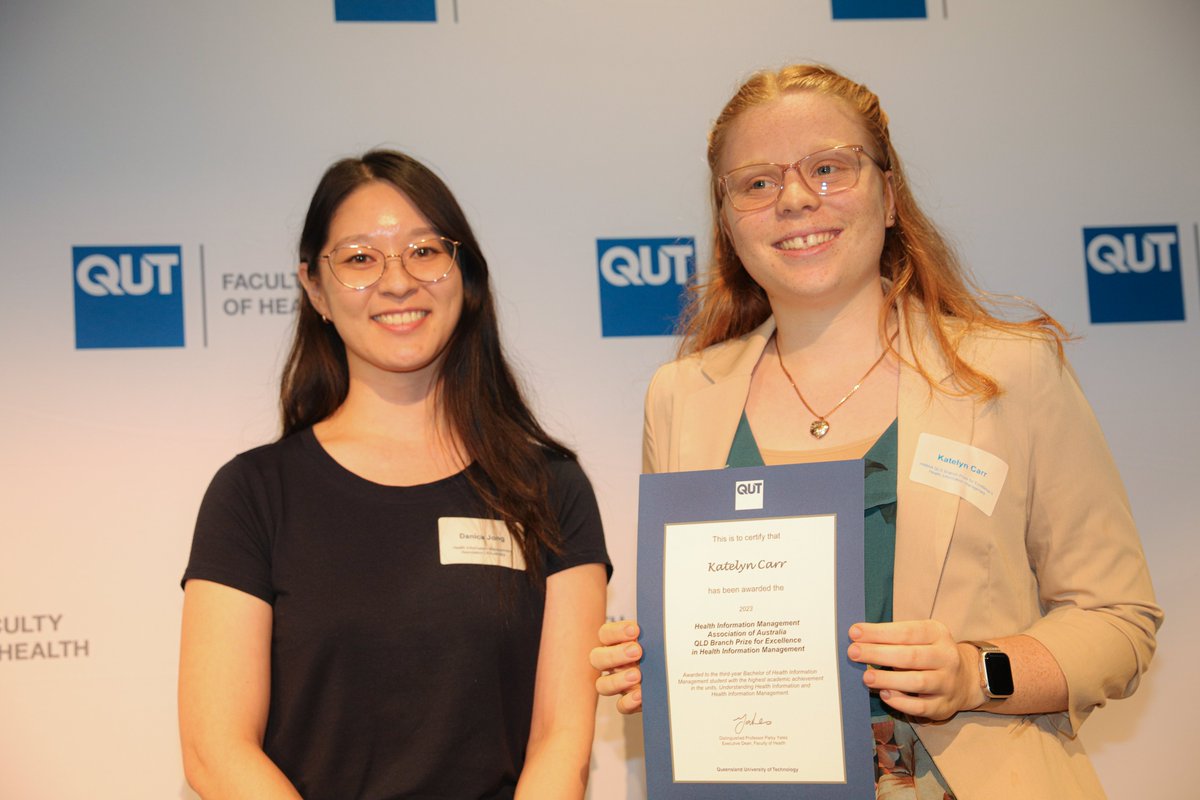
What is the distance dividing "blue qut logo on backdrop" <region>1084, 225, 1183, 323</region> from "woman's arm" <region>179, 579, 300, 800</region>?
2.51 meters

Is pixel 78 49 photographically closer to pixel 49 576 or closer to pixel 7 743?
pixel 49 576

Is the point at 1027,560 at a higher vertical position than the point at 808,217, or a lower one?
lower


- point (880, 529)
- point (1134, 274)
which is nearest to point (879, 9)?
point (1134, 274)

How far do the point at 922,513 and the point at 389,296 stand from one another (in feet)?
3.66

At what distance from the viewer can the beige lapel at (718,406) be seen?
1.92m

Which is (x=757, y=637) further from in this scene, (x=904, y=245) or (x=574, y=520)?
(x=904, y=245)

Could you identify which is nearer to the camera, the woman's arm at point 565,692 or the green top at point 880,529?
the green top at point 880,529

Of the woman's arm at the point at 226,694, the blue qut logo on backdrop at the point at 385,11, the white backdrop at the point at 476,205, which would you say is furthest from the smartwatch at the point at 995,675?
the blue qut logo on backdrop at the point at 385,11

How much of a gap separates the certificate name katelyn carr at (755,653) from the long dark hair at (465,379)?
1.78ft

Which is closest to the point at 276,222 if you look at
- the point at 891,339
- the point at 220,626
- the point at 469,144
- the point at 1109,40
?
the point at 469,144

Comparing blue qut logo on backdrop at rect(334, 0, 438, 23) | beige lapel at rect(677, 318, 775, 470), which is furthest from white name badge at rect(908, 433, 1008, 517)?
blue qut logo on backdrop at rect(334, 0, 438, 23)

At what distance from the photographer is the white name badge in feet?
5.61

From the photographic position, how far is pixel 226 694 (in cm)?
193

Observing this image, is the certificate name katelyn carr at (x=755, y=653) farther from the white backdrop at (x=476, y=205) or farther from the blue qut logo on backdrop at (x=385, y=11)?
the blue qut logo on backdrop at (x=385, y=11)
